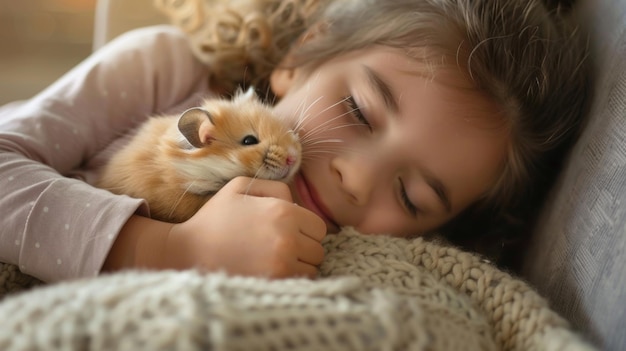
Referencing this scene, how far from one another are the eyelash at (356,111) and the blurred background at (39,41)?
1327 millimetres

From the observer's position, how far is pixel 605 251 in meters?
0.77

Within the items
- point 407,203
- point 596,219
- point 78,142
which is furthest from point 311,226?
point 78,142

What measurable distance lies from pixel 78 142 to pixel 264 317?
2.77ft

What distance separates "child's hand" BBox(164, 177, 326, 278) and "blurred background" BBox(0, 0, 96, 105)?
4.51ft

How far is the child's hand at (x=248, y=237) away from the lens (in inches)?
32.6

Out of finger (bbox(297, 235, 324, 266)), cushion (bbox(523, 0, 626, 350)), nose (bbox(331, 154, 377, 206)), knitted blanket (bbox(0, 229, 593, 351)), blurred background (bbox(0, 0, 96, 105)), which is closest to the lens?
knitted blanket (bbox(0, 229, 593, 351))

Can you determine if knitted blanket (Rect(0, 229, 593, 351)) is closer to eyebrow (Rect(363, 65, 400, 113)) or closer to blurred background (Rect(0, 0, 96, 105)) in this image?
eyebrow (Rect(363, 65, 400, 113))

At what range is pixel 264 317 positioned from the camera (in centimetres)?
55

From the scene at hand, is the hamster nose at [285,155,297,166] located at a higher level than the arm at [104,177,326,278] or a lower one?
higher

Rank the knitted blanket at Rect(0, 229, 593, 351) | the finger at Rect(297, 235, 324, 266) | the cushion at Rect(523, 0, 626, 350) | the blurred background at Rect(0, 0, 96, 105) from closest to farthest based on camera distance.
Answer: the knitted blanket at Rect(0, 229, 593, 351)
the cushion at Rect(523, 0, 626, 350)
the finger at Rect(297, 235, 324, 266)
the blurred background at Rect(0, 0, 96, 105)

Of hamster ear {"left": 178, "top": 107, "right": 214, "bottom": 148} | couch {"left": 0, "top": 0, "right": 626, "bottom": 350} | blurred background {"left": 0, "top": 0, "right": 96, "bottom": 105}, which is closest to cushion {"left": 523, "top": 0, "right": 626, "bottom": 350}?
couch {"left": 0, "top": 0, "right": 626, "bottom": 350}

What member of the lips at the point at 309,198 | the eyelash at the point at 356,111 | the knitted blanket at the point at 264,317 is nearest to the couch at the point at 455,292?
the knitted blanket at the point at 264,317

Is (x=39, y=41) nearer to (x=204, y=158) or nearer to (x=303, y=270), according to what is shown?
(x=204, y=158)

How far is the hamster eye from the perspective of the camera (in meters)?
0.93
